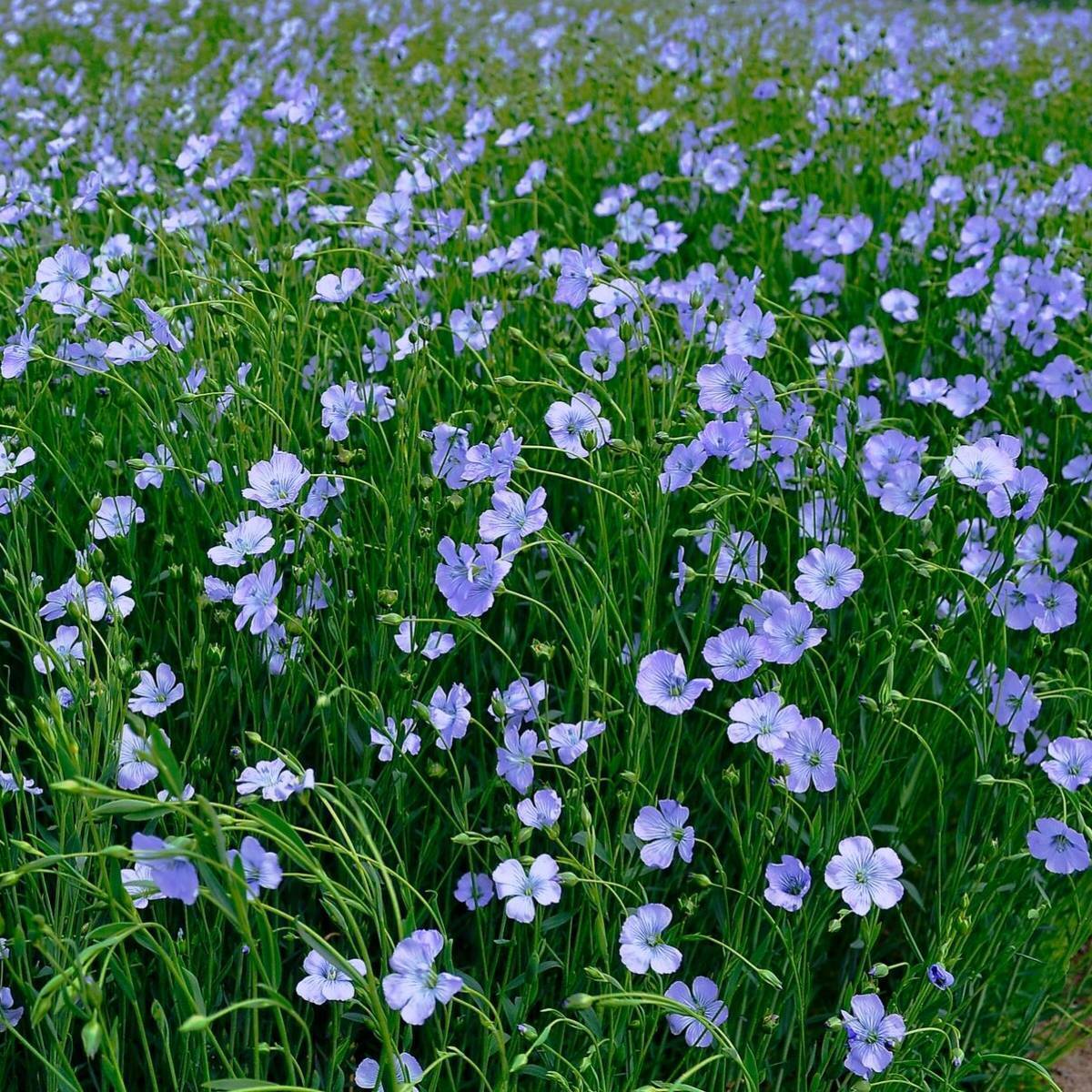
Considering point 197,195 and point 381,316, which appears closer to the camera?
point 381,316

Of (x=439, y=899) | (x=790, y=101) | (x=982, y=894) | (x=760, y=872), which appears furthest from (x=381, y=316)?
(x=790, y=101)

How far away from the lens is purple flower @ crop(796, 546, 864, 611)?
1.72m

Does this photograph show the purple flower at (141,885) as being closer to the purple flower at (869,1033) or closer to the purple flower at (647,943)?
the purple flower at (647,943)

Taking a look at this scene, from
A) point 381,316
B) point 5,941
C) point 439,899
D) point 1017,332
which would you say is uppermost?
point 381,316

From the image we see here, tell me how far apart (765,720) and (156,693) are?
832mm

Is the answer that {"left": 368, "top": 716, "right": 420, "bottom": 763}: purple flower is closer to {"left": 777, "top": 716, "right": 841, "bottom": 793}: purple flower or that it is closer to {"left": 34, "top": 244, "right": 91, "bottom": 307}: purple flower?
{"left": 777, "top": 716, "right": 841, "bottom": 793}: purple flower

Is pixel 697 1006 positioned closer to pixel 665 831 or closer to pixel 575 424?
pixel 665 831

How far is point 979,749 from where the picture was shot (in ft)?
5.53

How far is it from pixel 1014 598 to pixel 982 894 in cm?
45

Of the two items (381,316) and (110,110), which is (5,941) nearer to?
(381,316)

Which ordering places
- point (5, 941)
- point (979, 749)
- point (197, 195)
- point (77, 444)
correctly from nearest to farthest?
point (5, 941)
point (979, 749)
point (77, 444)
point (197, 195)

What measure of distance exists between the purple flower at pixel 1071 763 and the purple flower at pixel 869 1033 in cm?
39

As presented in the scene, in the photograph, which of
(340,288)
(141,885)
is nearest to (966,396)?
(340,288)

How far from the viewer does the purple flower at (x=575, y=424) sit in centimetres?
186
